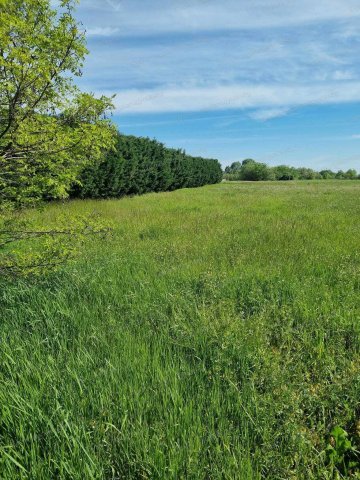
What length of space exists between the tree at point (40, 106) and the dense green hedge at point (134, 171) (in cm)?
973

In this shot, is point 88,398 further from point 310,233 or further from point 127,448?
point 310,233

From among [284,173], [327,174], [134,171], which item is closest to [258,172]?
[284,173]

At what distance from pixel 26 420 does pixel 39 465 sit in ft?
1.39

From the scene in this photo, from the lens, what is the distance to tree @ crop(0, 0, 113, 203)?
3.00 m

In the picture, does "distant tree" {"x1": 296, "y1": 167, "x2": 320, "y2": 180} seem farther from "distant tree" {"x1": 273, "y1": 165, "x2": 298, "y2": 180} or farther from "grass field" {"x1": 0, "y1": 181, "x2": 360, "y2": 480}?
"grass field" {"x1": 0, "y1": 181, "x2": 360, "y2": 480}

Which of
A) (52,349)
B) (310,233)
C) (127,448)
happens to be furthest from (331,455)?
(310,233)

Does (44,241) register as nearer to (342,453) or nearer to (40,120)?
(40,120)

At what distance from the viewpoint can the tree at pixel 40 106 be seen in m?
3.00

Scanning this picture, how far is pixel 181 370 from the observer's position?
2.87 metres

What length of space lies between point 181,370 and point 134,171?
68.5 ft

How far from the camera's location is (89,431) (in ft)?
6.98

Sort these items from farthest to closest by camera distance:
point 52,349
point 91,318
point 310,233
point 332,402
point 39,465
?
point 310,233 < point 91,318 < point 52,349 < point 332,402 < point 39,465

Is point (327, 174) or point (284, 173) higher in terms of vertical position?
point (327, 174)

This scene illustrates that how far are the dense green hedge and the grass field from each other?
10032 mm
